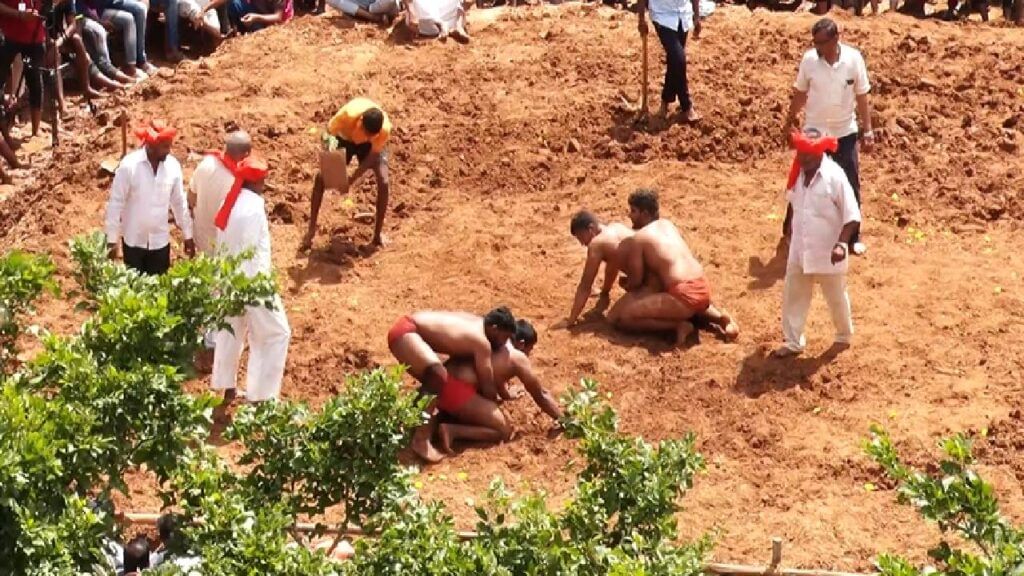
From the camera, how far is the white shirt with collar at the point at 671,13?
548 inches

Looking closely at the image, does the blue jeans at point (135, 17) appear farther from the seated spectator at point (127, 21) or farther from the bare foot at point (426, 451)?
the bare foot at point (426, 451)

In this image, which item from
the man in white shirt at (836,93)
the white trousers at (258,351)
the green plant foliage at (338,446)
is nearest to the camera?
the green plant foliage at (338,446)

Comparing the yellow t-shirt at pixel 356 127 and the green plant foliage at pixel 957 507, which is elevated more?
the green plant foliage at pixel 957 507

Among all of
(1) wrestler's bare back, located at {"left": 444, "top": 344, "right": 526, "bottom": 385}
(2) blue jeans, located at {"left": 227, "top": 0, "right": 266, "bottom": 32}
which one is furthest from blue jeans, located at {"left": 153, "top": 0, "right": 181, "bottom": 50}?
(1) wrestler's bare back, located at {"left": 444, "top": 344, "right": 526, "bottom": 385}

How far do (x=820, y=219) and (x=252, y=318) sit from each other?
3.42m

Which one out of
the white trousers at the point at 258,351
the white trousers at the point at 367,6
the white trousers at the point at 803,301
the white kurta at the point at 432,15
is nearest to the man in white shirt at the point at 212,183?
the white trousers at the point at 258,351

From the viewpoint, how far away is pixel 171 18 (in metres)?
16.6

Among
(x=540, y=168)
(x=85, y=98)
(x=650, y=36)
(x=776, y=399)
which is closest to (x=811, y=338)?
(x=776, y=399)

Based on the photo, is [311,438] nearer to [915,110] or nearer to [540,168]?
[540,168]

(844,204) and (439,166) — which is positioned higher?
(844,204)

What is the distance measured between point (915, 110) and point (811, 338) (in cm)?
373

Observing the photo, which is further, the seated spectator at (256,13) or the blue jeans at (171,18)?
the seated spectator at (256,13)

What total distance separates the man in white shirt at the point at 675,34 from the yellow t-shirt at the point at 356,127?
2626 mm

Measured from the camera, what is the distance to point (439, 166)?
14094mm
